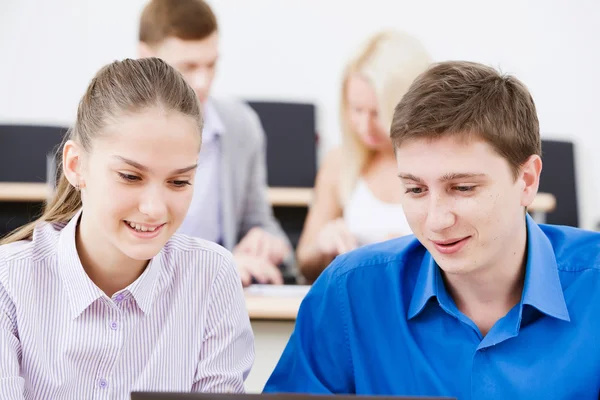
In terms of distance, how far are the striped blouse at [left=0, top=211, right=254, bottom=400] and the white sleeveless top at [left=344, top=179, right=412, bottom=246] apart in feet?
3.36

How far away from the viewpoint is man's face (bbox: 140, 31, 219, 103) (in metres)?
2.13

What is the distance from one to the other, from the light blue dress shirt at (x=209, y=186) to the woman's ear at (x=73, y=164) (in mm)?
962

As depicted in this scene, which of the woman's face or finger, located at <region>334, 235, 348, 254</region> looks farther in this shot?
the woman's face

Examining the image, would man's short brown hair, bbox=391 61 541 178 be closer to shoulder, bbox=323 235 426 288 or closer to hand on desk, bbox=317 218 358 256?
shoulder, bbox=323 235 426 288

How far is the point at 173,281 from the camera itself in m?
1.28

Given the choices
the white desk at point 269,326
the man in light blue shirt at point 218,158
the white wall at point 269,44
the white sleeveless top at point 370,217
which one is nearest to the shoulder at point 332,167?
the white sleeveless top at point 370,217

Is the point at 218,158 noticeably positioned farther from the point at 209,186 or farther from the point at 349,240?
the point at 349,240

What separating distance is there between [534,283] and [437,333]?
168 mm

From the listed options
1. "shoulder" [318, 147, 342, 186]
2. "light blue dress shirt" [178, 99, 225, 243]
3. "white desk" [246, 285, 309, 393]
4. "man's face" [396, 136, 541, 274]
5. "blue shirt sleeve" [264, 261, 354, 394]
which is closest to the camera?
"man's face" [396, 136, 541, 274]

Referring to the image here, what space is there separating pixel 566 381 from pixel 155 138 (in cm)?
70

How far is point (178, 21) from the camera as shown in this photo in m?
2.12

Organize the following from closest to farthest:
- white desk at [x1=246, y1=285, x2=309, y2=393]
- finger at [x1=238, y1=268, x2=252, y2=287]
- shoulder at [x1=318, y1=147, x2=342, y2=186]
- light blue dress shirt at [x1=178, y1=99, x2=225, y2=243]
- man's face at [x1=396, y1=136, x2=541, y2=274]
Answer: man's face at [x1=396, y1=136, x2=541, y2=274] → white desk at [x1=246, y1=285, x2=309, y2=393] → finger at [x1=238, y1=268, x2=252, y2=287] → light blue dress shirt at [x1=178, y1=99, x2=225, y2=243] → shoulder at [x1=318, y1=147, x2=342, y2=186]

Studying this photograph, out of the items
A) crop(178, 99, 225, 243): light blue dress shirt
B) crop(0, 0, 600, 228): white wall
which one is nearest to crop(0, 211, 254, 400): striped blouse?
crop(178, 99, 225, 243): light blue dress shirt

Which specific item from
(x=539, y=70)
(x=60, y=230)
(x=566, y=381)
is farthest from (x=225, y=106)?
(x=539, y=70)
